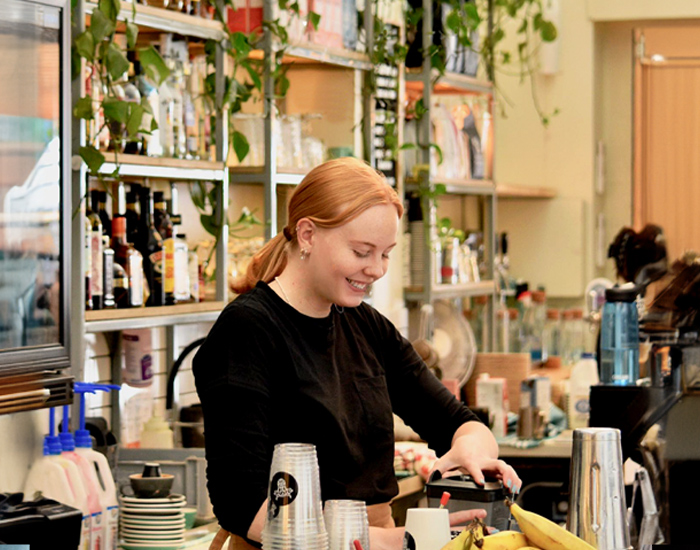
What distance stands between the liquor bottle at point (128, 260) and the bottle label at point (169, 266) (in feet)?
0.45

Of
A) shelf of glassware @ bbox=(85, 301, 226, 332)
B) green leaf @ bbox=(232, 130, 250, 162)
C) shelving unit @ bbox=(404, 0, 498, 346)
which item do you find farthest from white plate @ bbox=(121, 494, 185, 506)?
shelving unit @ bbox=(404, 0, 498, 346)

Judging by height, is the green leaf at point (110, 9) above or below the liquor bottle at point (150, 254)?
above

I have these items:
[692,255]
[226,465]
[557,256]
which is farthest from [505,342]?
[226,465]

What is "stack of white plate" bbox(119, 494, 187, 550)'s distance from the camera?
3.07m

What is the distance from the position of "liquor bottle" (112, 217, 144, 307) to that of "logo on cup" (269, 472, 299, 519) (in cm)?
177

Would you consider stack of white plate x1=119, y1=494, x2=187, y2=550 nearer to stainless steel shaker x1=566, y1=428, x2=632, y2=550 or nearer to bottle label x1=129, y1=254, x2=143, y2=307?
bottle label x1=129, y1=254, x2=143, y2=307

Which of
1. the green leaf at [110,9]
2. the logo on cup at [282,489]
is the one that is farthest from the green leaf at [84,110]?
the logo on cup at [282,489]

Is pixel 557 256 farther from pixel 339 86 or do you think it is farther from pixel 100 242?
pixel 100 242

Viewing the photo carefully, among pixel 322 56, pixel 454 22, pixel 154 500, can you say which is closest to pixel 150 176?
pixel 154 500

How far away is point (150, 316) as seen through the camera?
3.47 metres

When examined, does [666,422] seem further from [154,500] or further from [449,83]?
[449,83]

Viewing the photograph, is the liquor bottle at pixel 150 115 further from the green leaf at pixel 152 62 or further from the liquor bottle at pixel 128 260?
the liquor bottle at pixel 128 260

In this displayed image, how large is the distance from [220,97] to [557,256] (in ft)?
12.4

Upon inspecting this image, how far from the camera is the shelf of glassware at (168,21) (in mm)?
3350
